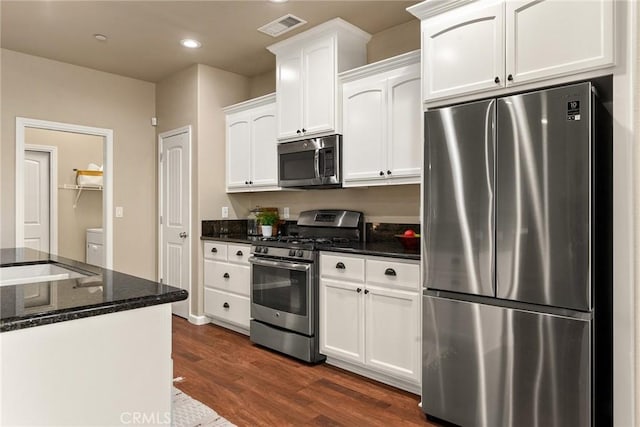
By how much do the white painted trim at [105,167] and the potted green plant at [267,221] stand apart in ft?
5.89

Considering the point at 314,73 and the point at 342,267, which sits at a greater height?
the point at 314,73

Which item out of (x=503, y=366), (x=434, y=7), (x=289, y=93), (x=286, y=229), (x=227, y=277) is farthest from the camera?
(x=286, y=229)

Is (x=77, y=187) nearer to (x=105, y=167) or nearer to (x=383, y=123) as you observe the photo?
(x=105, y=167)

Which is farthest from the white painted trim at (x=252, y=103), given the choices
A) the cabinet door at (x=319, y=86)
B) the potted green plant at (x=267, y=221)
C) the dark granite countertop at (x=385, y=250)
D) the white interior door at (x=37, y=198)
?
the white interior door at (x=37, y=198)

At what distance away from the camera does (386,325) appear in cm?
276

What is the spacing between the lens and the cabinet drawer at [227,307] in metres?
3.88

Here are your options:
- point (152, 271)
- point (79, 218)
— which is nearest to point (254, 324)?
point (152, 271)

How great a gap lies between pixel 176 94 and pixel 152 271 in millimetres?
2071

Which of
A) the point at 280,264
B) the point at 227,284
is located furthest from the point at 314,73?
the point at 227,284

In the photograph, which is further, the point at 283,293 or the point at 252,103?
the point at 252,103

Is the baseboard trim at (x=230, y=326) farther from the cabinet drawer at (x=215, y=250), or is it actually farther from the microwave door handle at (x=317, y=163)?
the microwave door handle at (x=317, y=163)

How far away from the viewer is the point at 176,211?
4.66m

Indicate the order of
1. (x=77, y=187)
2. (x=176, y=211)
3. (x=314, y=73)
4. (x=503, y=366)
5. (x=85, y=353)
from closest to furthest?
(x=85, y=353), (x=503, y=366), (x=314, y=73), (x=176, y=211), (x=77, y=187)

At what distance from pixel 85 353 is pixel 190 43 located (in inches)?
132
